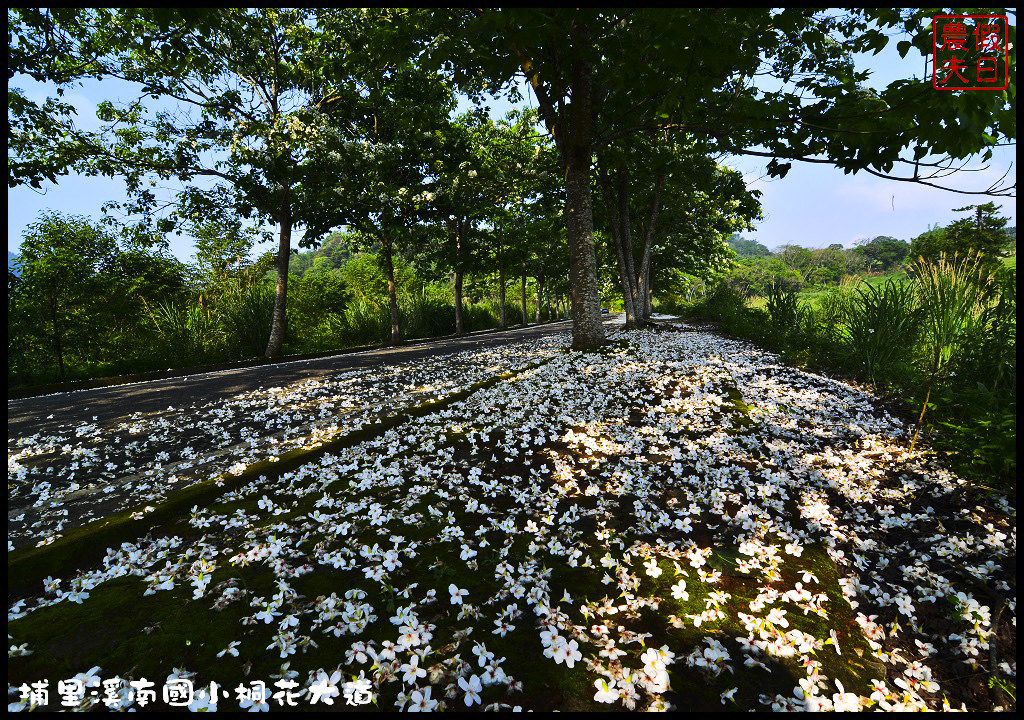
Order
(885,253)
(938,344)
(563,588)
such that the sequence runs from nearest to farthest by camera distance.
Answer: (563,588) → (938,344) → (885,253)

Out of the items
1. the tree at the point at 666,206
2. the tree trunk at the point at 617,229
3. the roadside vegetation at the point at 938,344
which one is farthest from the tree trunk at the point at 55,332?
the roadside vegetation at the point at 938,344

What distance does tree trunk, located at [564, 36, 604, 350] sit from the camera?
948cm

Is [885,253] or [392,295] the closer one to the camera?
[392,295]

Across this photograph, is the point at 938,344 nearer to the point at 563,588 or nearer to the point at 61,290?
the point at 563,588

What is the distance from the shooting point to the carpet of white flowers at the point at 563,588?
188 cm

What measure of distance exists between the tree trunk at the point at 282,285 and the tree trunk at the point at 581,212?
10.5 meters

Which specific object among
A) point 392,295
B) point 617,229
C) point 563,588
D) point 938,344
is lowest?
point 563,588

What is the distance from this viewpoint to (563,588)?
2553mm

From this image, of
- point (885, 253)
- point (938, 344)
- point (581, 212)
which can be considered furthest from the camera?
point (885, 253)

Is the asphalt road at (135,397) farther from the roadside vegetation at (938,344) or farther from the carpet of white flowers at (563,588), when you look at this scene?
the roadside vegetation at (938,344)

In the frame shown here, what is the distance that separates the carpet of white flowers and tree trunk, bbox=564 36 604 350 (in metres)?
6.13

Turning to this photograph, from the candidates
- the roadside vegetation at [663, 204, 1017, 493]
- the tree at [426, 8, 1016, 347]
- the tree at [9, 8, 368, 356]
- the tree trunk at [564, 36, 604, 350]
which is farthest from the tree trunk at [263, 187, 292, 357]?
the roadside vegetation at [663, 204, 1017, 493]

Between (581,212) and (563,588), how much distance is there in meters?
9.22

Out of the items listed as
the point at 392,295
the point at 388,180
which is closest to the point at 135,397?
the point at 392,295
